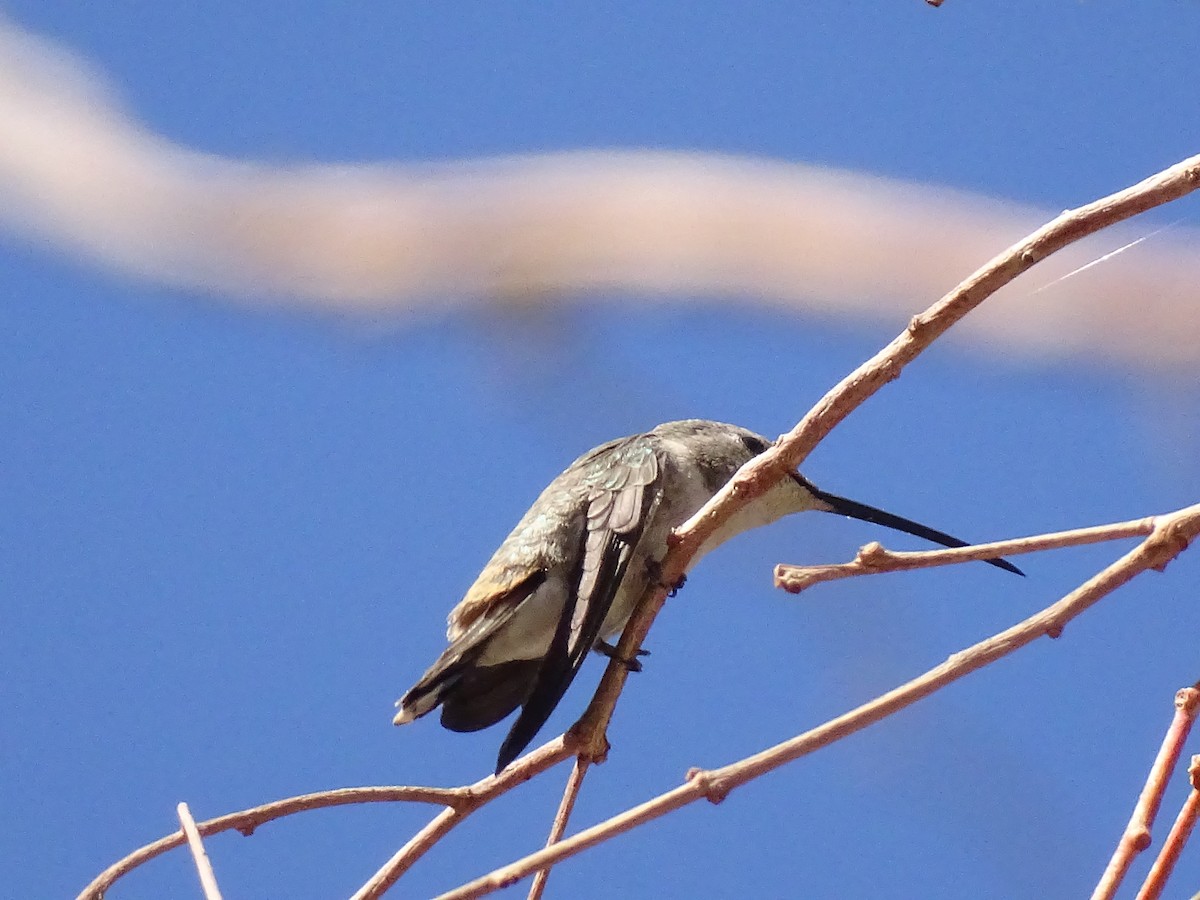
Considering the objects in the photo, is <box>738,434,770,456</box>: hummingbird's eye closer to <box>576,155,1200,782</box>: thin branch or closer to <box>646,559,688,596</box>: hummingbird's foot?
<box>646,559,688,596</box>: hummingbird's foot

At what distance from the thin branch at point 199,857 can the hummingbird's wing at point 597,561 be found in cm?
39

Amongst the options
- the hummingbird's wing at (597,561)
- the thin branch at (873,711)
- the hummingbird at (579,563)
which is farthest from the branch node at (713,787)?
the hummingbird at (579,563)

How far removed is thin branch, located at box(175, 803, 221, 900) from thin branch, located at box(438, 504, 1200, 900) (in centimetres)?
18

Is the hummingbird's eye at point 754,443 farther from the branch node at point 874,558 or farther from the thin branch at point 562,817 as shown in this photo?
the branch node at point 874,558

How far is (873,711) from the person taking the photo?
101 centimetres

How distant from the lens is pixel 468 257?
2.44 meters

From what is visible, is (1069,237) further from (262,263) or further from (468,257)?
(262,263)

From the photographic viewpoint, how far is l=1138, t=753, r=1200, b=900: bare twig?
0.94m

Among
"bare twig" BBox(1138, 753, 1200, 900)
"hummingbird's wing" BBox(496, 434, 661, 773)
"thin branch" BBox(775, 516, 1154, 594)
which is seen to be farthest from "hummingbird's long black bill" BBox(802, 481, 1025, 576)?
"bare twig" BBox(1138, 753, 1200, 900)

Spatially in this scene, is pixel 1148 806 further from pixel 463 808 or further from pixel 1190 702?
pixel 463 808

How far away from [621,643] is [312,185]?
1.36 meters

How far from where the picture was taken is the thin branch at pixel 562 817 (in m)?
1.25

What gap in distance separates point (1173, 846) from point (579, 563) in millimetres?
1041

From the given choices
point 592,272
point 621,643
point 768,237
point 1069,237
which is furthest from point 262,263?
point 1069,237
